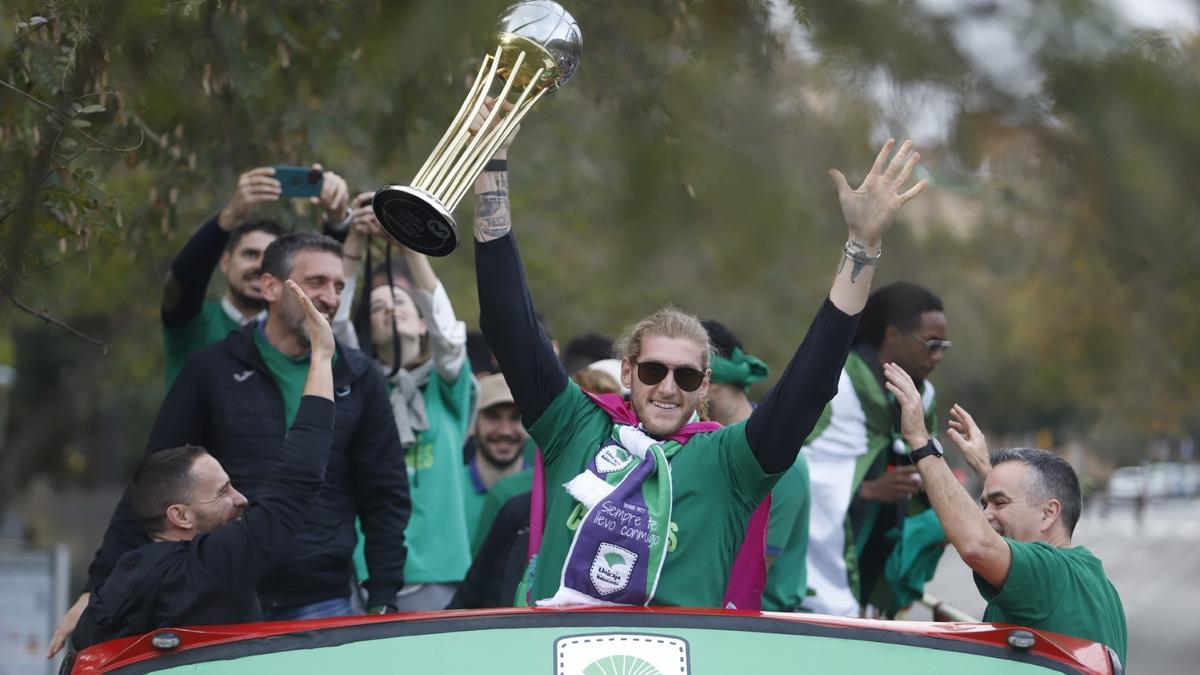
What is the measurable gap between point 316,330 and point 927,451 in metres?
1.46

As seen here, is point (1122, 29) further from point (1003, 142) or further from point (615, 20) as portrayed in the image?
point (615, 20)

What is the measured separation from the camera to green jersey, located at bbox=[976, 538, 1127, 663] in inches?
147

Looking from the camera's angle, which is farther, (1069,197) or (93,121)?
(93,121)

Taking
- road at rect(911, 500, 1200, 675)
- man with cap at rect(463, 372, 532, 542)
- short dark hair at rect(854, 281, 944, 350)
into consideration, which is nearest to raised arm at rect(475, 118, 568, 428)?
short dark hair at rect(854, 281, 944, 350)

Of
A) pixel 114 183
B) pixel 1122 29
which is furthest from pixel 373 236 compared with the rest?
pixel 114 183

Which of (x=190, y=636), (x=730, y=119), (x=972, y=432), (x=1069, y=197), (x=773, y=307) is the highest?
(x=773, y=307)

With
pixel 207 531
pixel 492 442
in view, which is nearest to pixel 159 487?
pixel 207 531

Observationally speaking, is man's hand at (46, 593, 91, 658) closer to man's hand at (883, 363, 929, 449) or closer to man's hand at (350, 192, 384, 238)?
man's hand at (350, 192, 384, 238)

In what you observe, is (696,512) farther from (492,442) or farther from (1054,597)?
(492,442)

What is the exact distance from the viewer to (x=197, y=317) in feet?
18.1

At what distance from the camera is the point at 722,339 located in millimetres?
5586

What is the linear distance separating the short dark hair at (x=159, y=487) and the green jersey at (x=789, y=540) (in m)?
1.82

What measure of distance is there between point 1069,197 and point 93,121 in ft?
9.43

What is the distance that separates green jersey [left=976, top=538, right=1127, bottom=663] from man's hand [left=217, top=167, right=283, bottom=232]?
248cm
